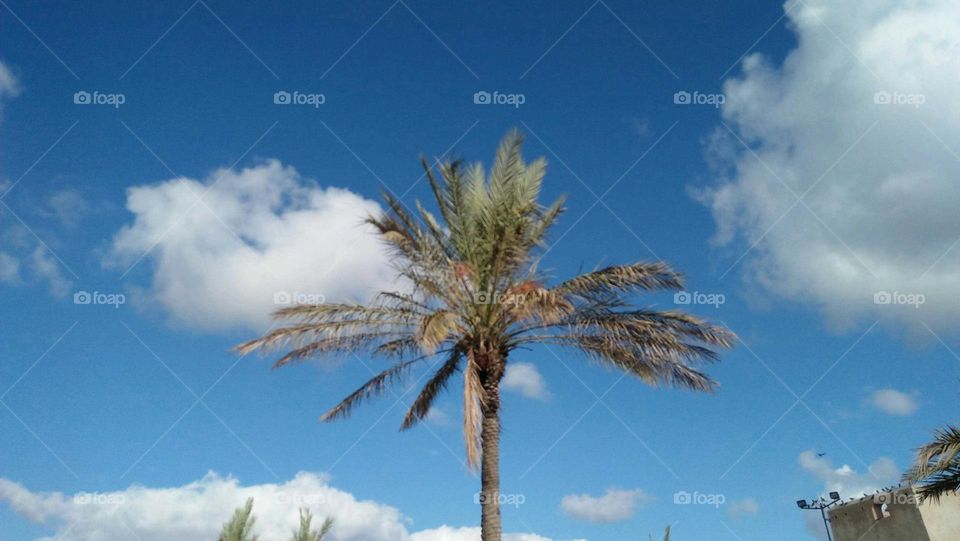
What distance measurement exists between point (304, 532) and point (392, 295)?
6225mm

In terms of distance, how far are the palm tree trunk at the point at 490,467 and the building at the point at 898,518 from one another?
18.5m

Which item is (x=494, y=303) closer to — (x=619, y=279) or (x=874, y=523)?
(x=619, y=279)

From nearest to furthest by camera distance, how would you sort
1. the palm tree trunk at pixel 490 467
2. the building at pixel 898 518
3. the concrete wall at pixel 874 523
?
the palm tree trunk at pixel 490 467 < the building at pixel 898 518 < the concrete wall at pixel 874 523

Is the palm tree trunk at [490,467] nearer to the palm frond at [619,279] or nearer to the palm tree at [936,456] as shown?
the palm frond at [619,279]

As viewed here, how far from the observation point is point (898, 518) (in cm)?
2598

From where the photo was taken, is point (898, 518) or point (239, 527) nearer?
point (239, 527)

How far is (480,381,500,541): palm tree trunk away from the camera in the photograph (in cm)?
1132

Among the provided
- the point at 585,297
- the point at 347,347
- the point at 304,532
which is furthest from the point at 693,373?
the point at 304,532

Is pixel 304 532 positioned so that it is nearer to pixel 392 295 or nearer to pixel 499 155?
pixel 392 295

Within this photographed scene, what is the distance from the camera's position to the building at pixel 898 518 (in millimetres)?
24594

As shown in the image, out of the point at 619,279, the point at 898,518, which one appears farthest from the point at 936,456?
the point at 898,518

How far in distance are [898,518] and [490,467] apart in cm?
2217

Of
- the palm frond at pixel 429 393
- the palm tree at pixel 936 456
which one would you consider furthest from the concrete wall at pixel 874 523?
the palm frond at pixel 429 393

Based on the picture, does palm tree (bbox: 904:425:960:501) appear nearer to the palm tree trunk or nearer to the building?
the palm tree trunk
